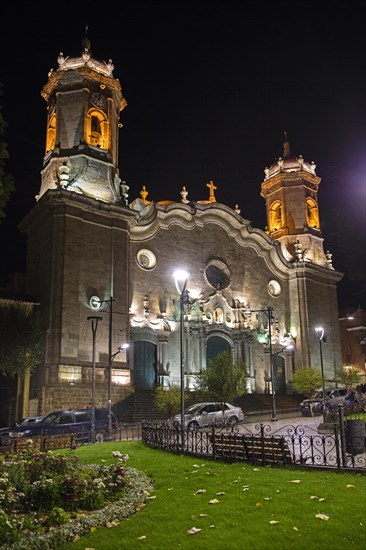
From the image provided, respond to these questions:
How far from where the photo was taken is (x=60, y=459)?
1083 cm

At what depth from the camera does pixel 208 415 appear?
2534 centimetres

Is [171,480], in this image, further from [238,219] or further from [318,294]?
[318,294]

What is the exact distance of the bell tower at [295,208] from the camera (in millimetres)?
49781

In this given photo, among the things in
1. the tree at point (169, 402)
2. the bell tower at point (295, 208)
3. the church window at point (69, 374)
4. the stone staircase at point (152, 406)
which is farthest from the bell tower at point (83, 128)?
the bell tower at point (295, 208)

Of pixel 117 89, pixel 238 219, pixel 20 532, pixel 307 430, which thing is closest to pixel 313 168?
pixel 238 219

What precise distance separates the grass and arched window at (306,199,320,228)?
41.9 metres

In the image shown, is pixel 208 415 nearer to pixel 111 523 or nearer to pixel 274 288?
pixel 111 523

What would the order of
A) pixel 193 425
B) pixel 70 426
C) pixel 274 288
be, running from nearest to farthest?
pixel 70 426 → pixel 193 425 → pixel 274 288

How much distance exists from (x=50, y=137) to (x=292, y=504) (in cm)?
3483

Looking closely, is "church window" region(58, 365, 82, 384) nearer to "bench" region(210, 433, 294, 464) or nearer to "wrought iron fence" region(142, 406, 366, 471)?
"wrought iron fence" region(142, 406, 366, 471)

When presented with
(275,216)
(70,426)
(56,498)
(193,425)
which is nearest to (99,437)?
(70,426)

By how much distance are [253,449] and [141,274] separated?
87.1 feet

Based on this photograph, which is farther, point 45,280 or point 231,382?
point 45,280

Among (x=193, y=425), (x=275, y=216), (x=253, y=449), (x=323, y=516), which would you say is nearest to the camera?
(x=323, y=516)
